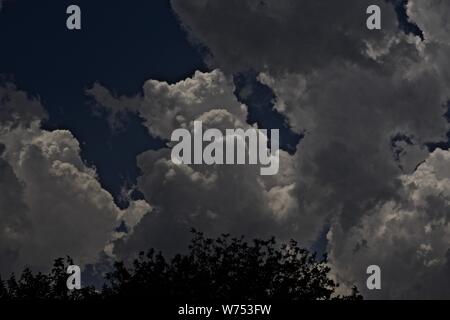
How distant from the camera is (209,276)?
131 ft

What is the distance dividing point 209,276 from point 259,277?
2978 millimetres
